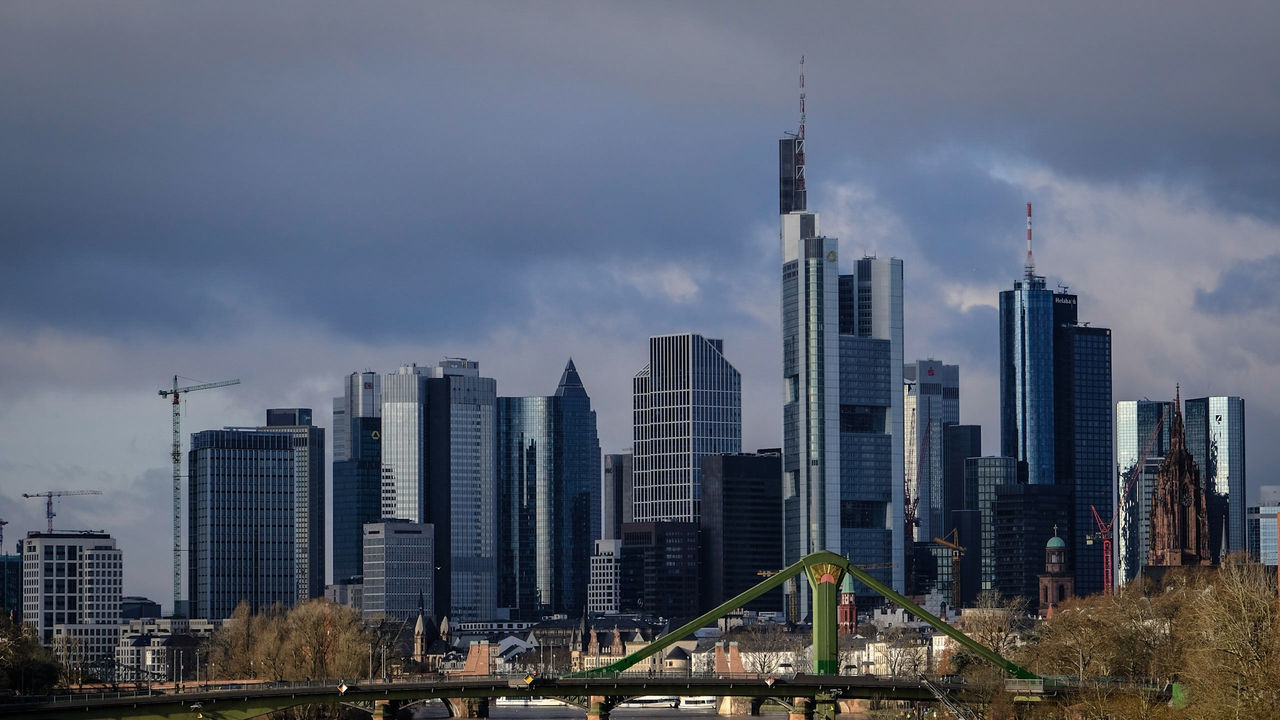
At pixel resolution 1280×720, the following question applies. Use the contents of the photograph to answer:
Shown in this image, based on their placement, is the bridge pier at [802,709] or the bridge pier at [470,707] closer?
the bridge pier at [802,709]

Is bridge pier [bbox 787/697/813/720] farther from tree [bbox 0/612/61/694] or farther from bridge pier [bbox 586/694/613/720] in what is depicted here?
tree [bbox 0/612/61/694]

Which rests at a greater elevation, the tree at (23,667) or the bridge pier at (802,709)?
the tree at (23,667)

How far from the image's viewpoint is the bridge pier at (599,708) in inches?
5374

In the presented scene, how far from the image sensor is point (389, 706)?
134 metres

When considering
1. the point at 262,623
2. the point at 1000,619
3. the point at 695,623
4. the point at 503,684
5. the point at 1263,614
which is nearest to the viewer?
the point at 1263,614

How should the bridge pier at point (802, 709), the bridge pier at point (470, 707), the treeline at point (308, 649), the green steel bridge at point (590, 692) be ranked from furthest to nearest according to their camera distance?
the bridge pier at point (470, 707)
the treeline at point (308, 649)
the bridge pier at point (802, 709)
the green steel bridge at point (590, 692)

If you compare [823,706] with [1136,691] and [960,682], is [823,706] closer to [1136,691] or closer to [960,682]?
[960,682]

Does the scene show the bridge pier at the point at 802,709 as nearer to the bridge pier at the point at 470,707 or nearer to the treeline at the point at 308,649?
the treeline at the point at 308,649

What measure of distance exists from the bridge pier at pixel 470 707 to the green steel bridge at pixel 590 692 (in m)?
34.6

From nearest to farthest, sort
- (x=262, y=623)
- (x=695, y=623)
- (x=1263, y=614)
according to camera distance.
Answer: (x=1263, y=614) → (x=695, y=623) → (x=262, y=623)

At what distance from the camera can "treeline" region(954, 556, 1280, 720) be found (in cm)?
9469

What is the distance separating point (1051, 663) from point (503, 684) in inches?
1423

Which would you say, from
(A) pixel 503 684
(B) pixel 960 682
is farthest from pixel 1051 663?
(A) pixel 503 684

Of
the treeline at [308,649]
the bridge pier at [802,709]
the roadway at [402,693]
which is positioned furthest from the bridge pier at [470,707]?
the roadway at [402,693]
